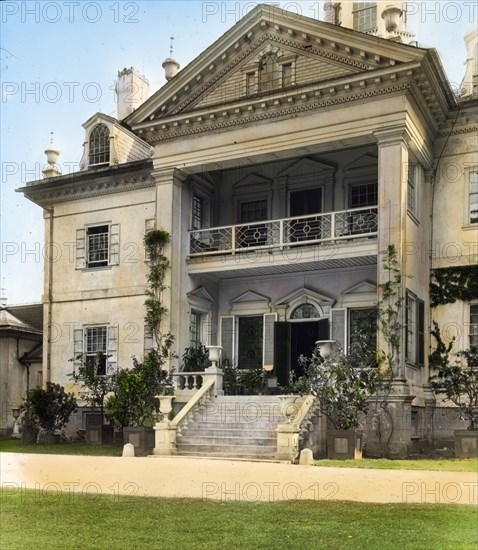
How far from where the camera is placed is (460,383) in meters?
15.8

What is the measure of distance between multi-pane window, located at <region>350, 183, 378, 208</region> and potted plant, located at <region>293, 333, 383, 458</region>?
5.06 metres

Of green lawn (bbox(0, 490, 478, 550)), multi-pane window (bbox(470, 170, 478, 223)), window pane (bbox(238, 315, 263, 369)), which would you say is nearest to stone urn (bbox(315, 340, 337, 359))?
window pane (bbox(238, 315, 263, 369))

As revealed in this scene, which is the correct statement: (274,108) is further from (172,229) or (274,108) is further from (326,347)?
(326,347)

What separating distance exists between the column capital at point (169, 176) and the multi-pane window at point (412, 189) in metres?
5.94

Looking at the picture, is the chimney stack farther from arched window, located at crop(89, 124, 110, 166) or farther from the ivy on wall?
the ivy on wall

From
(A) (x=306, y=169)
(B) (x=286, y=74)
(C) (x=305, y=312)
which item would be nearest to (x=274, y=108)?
(B) (x=286, y=74)

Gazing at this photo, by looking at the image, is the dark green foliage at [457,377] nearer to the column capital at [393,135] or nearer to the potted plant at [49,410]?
the column capital at [393,135]

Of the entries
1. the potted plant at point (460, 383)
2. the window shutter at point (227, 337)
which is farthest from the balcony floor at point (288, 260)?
the potted plant at point (460, 383)

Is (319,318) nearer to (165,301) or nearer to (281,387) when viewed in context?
(281,387)

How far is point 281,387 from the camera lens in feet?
59.9

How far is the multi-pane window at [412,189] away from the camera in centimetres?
1741

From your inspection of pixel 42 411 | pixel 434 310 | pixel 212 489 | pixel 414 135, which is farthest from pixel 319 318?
pixel 212 489

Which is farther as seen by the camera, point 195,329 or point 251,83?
point 195,329

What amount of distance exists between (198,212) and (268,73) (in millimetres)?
4511
